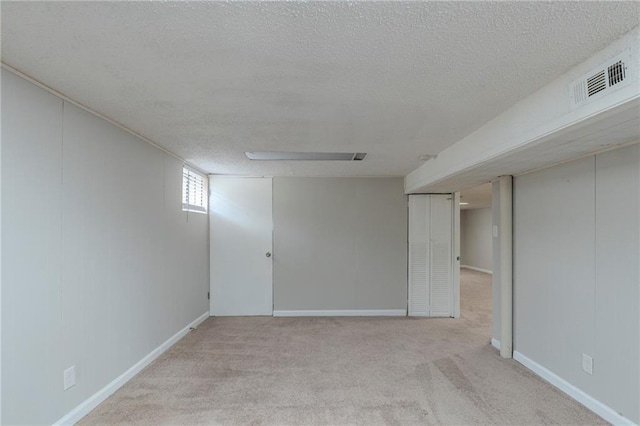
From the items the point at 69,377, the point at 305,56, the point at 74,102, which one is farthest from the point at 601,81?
the point at 69,377

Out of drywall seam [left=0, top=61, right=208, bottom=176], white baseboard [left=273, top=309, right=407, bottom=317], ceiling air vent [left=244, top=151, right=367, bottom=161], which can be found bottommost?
white baseboard [left=273, top=309, right=407, bottom=317]

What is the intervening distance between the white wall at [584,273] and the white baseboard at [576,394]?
0.11 ft

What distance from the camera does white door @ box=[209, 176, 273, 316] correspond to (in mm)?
5141

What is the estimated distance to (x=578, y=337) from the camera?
2613 mm

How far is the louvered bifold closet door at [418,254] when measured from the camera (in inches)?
203

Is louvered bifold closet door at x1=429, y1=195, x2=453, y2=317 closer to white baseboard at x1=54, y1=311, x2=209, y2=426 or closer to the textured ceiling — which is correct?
the textured ceiling

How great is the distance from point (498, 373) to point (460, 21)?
3.09 meters

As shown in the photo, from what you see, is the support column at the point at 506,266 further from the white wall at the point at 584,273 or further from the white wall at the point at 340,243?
the white wall at the point at 340,243

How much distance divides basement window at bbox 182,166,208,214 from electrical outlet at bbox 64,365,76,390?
2.24 m

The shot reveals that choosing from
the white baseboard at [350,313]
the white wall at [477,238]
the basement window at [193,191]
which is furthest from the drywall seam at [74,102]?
the white wall at [477,238]

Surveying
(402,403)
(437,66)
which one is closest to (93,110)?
(437,66)

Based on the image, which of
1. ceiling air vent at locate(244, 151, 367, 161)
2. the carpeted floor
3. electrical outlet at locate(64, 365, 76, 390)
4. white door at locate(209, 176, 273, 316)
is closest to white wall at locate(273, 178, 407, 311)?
white door at locate(209, 176, 273, 316)

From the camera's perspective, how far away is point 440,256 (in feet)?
17.0

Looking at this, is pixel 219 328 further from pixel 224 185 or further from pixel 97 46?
pixel 97 46
